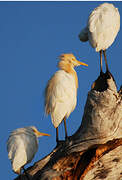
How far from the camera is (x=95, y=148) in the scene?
586 cm

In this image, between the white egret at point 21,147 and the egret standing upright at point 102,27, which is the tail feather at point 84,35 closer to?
the egret standing upright at point 102,27

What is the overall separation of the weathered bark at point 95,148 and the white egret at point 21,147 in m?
0.69

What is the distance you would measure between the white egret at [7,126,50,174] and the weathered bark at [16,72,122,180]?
0.69m

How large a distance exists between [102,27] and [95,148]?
291 centimetres

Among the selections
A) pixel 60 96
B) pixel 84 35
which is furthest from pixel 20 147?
pixel 84 35

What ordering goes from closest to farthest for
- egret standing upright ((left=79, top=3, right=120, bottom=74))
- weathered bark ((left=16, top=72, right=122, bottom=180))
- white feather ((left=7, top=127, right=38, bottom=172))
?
1. weathered bark ((left=16, top=72, right=122, bottom=180))
2. white feather ((left=7, top=127, right=38, bottom=172))
3. egret standing upright ((left=79, top=3, right=120, bottom=74))

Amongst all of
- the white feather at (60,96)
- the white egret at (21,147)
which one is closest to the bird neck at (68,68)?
the white feather at (60,96)

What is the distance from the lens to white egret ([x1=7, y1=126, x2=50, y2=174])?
6.64 meters

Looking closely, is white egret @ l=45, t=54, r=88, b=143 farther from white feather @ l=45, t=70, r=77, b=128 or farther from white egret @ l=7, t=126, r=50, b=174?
white egret @ l=7, t=126, r=50, b=174

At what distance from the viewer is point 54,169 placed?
5.80m

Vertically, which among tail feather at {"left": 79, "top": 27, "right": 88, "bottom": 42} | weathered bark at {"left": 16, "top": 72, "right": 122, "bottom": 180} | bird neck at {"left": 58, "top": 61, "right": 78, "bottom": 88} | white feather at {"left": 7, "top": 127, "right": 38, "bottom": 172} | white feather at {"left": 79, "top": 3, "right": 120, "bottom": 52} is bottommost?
weathered bark at {"left": 16, "top": 72, "right": 122, "bottom": 180}

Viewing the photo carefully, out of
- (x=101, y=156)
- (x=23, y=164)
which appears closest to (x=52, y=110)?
(x=23, y=164)

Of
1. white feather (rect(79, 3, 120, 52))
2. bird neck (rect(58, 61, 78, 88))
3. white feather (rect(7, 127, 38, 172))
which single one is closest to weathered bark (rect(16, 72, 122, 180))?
white feather (rect(7, 127, 38, 172))

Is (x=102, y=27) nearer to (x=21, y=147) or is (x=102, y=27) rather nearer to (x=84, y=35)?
(x=84, y=35)
